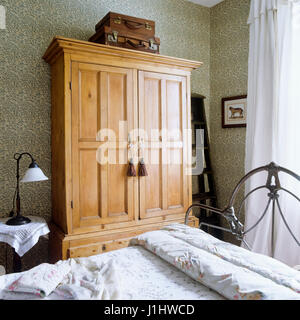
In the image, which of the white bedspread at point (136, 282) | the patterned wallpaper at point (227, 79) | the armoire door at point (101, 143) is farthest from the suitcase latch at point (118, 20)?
the white bedspread at point (136, 282)

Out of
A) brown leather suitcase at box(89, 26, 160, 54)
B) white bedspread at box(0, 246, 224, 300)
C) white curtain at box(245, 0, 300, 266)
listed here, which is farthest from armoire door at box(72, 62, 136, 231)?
white curtain at box(245, 0, 300, 266)

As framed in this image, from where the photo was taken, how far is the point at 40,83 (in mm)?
2658

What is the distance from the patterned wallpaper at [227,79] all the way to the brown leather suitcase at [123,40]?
112 cm

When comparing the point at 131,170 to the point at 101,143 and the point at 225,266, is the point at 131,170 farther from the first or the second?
the point at 225,266

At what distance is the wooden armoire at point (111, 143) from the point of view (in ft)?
7.62

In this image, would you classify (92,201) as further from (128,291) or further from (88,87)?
(128,291)

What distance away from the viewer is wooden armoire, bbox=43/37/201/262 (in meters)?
2.32

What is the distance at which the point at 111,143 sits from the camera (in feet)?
8.14

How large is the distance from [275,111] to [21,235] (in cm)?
242

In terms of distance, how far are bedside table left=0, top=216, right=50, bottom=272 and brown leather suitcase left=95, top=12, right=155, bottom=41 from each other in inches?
70.6

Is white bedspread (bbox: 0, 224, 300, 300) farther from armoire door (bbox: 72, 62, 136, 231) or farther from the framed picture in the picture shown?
the framed picture

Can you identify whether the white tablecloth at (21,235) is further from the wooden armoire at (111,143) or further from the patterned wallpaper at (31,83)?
the patterned wallpaper at (31,83)

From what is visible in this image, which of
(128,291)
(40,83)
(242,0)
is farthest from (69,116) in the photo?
(242,0)

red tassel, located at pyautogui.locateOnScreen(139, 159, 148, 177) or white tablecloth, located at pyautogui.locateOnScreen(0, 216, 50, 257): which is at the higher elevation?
red tassel, located at pyautogui.locateOnScreen(139, 159, 148, 177)
